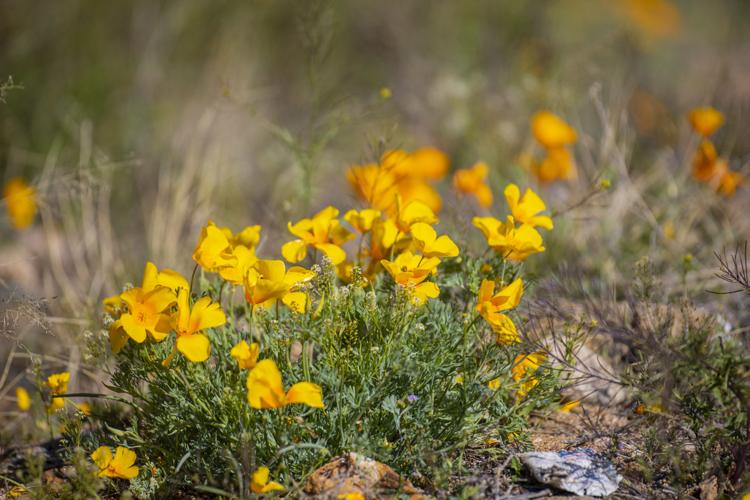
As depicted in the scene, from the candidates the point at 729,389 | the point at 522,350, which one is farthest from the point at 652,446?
the point at 522,350

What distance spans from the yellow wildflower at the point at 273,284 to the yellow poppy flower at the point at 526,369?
605mm

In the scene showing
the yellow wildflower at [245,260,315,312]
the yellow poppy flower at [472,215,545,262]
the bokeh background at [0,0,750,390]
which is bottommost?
the yellow poppy flower at [472,215,545,262]

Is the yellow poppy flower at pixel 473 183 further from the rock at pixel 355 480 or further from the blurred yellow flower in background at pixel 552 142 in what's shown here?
the rock at pixel 355 480

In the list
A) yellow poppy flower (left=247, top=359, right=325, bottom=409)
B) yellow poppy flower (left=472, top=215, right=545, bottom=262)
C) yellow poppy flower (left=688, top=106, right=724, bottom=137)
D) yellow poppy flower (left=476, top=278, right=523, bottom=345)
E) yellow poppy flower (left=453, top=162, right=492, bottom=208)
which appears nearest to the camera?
yellow poppy flower (left=247, top=359, right=325, bottom=409)

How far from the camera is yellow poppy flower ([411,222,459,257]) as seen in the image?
6.24 ft

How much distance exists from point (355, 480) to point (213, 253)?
2.17ft

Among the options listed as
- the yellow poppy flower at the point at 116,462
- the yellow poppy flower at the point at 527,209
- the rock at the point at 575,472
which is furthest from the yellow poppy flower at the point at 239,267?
the rock at the point at 575,472

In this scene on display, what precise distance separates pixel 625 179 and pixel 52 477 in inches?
108

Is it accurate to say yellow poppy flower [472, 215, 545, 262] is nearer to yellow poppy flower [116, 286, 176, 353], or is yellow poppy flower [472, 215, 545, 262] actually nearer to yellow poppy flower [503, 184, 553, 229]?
yellow poppy flower [503, 184, 553, 229]

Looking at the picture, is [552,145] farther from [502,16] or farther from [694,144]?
[502,16]

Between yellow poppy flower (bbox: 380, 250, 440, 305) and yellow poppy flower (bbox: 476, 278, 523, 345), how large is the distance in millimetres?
123

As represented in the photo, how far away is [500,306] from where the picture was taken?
74.8 inches

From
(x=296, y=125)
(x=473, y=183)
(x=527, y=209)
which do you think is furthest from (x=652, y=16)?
(x=527, y=209)

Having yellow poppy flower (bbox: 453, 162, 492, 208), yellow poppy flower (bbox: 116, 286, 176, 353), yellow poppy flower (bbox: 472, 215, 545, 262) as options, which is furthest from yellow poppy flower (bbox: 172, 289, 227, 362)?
yellow poppy flower (bbox: 453, 162, 492, 208)
